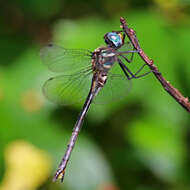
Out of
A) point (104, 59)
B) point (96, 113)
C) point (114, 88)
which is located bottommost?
point (96, 113)

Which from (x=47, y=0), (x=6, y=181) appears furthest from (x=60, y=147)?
(x=47, y=0)

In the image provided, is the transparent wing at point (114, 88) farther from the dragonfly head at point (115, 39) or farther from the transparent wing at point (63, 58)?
the dragonfly head at point (115, 39)

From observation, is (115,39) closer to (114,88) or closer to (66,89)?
(114,88)

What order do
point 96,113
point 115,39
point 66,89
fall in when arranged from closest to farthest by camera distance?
point 115,39 → point 66,89 → point 96,113

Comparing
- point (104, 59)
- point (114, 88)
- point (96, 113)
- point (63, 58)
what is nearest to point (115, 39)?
point (104, 59)

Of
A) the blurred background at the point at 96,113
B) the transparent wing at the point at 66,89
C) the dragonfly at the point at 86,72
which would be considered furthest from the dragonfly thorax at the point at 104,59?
the blurred background at the point at 96,113

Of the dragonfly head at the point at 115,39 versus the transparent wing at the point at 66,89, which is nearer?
the dragonfly head at the point at 115,39

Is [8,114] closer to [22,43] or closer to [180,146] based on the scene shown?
[22,43]
